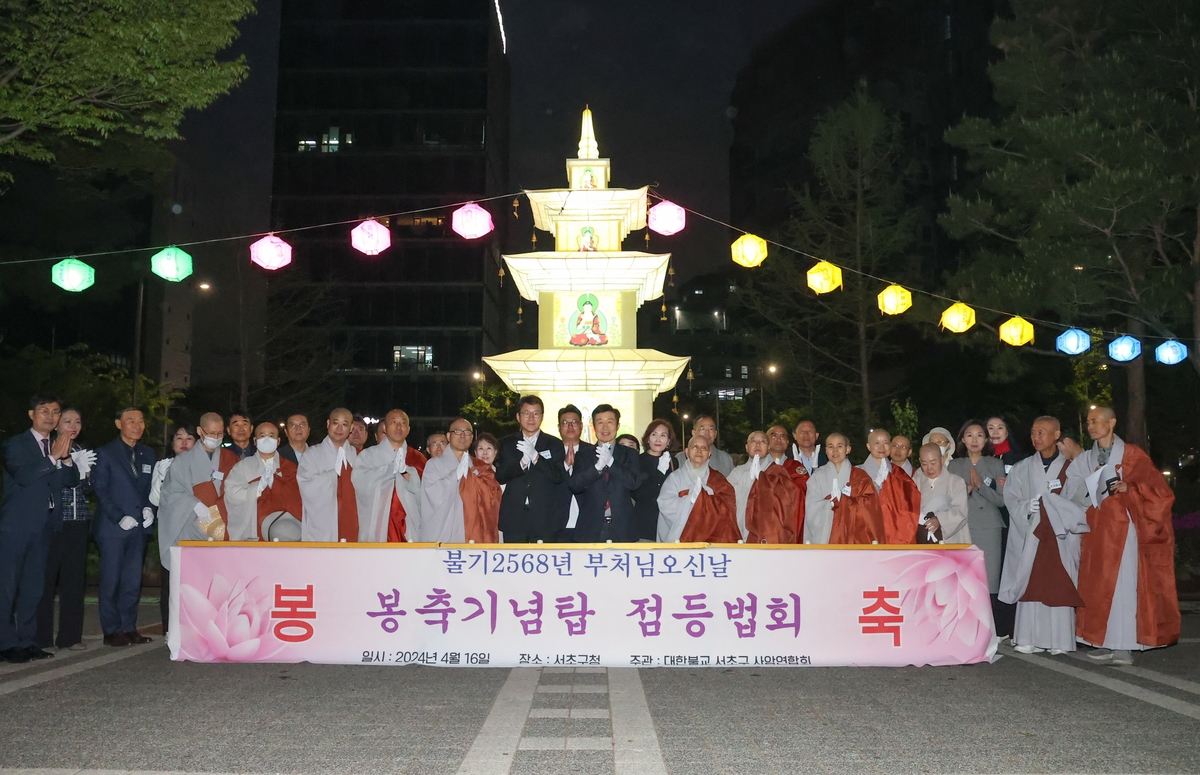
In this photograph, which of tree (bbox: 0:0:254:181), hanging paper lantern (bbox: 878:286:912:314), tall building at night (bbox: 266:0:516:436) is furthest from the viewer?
tall building at night (bbox: 266:0:516:436)

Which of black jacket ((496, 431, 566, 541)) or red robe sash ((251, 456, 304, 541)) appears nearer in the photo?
black jacket ((496, 431, 566, 541))

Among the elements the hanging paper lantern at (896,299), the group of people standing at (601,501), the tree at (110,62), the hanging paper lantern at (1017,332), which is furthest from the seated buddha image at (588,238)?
the group of people standing at (601,501)

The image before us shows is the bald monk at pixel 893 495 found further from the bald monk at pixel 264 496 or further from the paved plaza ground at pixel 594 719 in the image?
the bald monk at pixel 264 496

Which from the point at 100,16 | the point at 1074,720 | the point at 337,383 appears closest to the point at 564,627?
the point at 1074,720

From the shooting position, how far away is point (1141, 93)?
13.6 metres

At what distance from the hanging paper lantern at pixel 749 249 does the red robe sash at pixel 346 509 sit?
8.23 metres

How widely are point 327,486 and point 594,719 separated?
11.2 feet

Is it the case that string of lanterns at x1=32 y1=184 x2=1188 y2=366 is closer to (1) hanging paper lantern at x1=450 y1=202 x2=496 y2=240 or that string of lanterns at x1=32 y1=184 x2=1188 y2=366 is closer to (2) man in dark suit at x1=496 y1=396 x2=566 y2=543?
(1) hanging paper lantern at x1=450 y1=202 x2=496 y2=240

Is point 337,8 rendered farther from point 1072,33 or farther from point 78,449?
point 78,449

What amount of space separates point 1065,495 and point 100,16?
1019 centimetres

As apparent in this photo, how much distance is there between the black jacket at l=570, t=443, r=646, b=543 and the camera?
696 centimetres

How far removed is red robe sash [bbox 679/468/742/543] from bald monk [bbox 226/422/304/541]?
2967mm

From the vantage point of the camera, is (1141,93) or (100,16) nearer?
(100,16)

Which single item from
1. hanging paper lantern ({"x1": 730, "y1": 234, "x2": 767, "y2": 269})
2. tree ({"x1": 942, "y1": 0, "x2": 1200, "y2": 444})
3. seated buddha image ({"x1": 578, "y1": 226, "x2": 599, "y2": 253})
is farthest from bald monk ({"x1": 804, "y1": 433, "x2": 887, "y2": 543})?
seated buddha image ({"x1": 578, "y1": 226, "x2": 599, "y2": 253})
